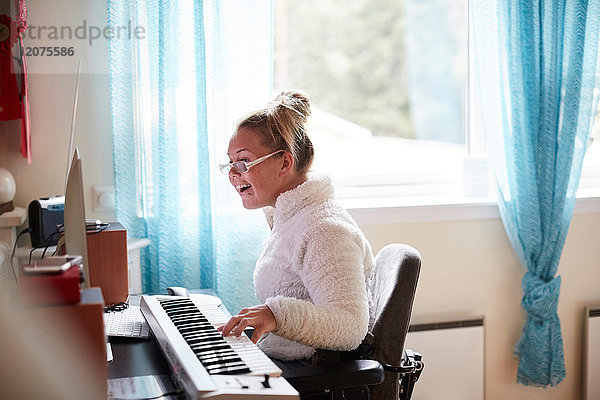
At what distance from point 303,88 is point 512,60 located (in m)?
0.84

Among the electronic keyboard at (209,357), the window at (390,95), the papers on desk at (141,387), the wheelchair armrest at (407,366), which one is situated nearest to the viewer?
the electronic keyboard at (209,357)

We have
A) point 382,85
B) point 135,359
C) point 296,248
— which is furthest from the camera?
point 382,85

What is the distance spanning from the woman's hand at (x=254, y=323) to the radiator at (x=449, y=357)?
133 cm

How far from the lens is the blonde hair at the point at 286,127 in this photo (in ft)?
5.66

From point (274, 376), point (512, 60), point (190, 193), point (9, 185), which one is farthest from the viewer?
point (512, 60)

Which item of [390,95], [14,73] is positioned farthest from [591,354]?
[14,73]

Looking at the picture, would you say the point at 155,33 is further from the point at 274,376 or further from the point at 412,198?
the point at 274,376

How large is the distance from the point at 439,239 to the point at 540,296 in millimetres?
466

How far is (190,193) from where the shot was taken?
2379 millimetres

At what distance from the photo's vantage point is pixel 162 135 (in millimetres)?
2318

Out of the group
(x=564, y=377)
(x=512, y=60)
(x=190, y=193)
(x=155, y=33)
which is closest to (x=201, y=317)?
(x=190, y=193)

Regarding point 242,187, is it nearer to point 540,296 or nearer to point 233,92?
point 233,92

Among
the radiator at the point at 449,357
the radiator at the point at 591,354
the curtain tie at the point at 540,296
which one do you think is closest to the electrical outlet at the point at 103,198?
the radiator at the point at 449,357

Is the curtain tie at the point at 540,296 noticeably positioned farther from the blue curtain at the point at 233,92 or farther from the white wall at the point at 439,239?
the blue curtain at the point at 233,92
